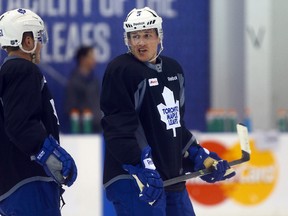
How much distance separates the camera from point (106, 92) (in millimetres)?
4695

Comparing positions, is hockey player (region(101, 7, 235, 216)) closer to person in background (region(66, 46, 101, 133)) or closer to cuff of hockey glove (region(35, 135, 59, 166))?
cuff of hockey glove (region(35, 135, 59, 166))

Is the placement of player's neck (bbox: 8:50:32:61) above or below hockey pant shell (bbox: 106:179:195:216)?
above

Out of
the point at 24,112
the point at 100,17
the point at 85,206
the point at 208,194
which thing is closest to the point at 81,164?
the point at 85,206

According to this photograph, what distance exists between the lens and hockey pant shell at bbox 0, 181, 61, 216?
448 centimetres

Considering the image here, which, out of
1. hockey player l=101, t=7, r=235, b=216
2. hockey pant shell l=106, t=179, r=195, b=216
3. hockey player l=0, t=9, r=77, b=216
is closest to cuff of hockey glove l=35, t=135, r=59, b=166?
hockey player l=0, t=9, r=77, b=216

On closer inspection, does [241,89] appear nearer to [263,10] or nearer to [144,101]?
[263,10]

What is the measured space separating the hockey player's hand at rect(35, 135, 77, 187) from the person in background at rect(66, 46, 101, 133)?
4518mm

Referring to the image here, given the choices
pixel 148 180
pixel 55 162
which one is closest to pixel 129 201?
pixel 148 180

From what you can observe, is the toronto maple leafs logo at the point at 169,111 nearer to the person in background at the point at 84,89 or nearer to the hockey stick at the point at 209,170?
the hockey stick at the point at 209,170

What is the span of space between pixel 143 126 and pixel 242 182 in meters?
3.58

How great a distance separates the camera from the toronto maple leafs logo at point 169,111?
479 cm

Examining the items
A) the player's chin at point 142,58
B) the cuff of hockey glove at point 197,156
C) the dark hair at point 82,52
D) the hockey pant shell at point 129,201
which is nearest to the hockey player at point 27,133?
the hockey pant shell at point 129,201

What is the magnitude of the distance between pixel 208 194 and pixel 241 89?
237 centimetres

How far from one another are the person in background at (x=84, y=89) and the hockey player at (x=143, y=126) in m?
4.14
